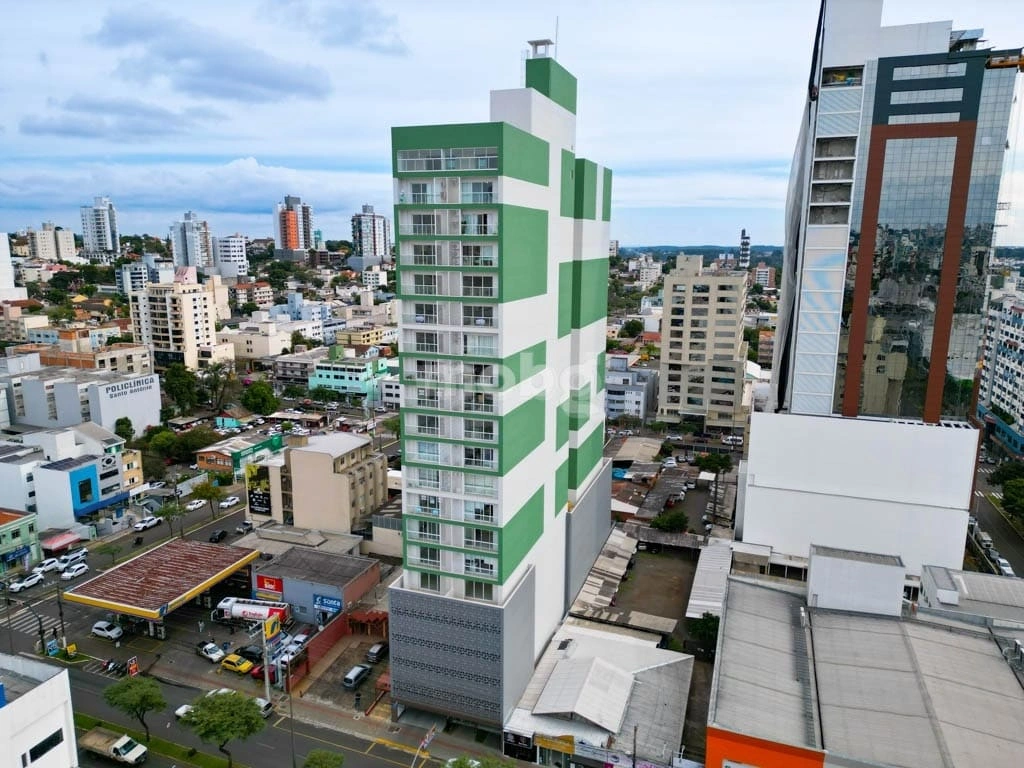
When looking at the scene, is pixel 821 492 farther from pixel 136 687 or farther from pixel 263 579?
pixel 136 687

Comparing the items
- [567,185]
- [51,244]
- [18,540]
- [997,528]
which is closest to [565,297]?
[567,185]

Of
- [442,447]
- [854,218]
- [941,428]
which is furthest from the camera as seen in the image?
[854,218]

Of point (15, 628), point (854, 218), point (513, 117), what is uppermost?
point (513, 117)

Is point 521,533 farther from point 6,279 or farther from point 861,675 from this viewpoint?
point 6,279

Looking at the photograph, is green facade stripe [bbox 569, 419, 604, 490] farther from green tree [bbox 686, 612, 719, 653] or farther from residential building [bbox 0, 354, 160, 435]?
residential building [bbox 0, 354, 160, 435]

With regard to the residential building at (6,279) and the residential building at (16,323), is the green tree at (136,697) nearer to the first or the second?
the residential building at (16,323)

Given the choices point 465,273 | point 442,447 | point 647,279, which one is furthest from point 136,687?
point 647,279
